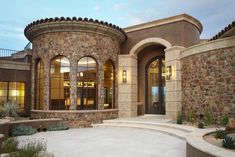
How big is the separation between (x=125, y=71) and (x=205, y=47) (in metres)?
5.85

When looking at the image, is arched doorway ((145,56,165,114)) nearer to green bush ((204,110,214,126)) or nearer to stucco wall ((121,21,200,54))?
stucco wall ((121,21,200,54))

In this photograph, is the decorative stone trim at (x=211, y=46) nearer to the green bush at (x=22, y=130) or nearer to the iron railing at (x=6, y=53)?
the green bush at (x=22, y=130)

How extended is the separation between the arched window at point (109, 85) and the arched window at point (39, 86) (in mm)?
4178

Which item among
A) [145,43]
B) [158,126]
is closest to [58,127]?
[158,126]

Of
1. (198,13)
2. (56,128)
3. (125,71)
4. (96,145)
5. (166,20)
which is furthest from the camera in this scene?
(198,13)

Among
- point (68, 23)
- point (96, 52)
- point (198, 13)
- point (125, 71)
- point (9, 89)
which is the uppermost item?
point (198, 13)

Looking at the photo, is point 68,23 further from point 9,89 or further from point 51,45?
point 9,89

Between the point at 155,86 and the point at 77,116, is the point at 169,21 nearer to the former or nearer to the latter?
the point at 155,86

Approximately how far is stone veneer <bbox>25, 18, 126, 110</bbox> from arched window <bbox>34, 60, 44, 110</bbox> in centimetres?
68

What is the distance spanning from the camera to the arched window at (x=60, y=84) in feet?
45.3

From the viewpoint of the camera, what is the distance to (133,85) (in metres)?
15.9

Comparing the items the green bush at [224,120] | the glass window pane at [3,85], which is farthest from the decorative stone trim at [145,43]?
the glass window pane at [3,85]

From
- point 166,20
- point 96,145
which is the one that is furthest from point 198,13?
point 96,145

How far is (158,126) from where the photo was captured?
11.9 metres
